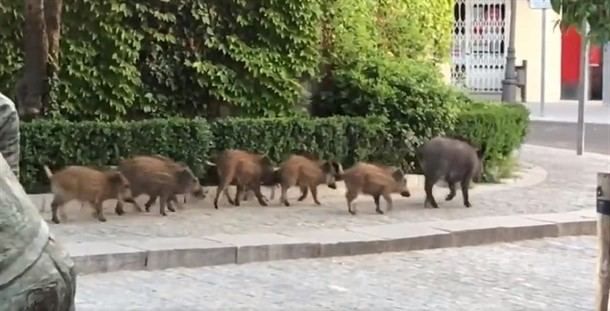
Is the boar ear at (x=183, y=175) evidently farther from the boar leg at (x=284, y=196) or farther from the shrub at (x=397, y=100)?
the shrub at (x=397, y=100)

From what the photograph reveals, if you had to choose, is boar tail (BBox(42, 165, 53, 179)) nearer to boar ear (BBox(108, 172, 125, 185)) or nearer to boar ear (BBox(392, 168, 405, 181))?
boar ear (BBox(108, 172, 125, 185))

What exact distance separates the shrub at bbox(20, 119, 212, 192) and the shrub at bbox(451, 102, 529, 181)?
3.68m

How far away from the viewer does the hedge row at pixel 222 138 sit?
12648mm

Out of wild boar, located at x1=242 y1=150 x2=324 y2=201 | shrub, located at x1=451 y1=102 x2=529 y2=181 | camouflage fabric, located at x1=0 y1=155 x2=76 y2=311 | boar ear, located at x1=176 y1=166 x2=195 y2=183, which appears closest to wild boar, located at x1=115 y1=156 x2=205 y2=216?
boar ear, located at x1=176 y1=166 x2=195 y2=183

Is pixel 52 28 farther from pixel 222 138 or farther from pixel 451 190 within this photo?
pixel 451 190

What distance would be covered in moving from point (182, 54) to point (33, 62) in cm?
207

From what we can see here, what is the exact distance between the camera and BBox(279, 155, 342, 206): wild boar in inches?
503

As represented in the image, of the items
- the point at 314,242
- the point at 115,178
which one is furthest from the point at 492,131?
the point at 115,178

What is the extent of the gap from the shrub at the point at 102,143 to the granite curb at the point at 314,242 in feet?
8.69

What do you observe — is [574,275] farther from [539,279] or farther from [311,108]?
[311,108]

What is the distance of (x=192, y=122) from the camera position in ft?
43.5

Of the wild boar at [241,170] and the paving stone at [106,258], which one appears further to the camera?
the wild boar at [241,170]

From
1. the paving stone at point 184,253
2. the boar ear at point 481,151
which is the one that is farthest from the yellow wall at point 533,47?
the paving stone at point 184,253

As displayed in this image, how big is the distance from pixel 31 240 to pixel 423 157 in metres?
10.1
